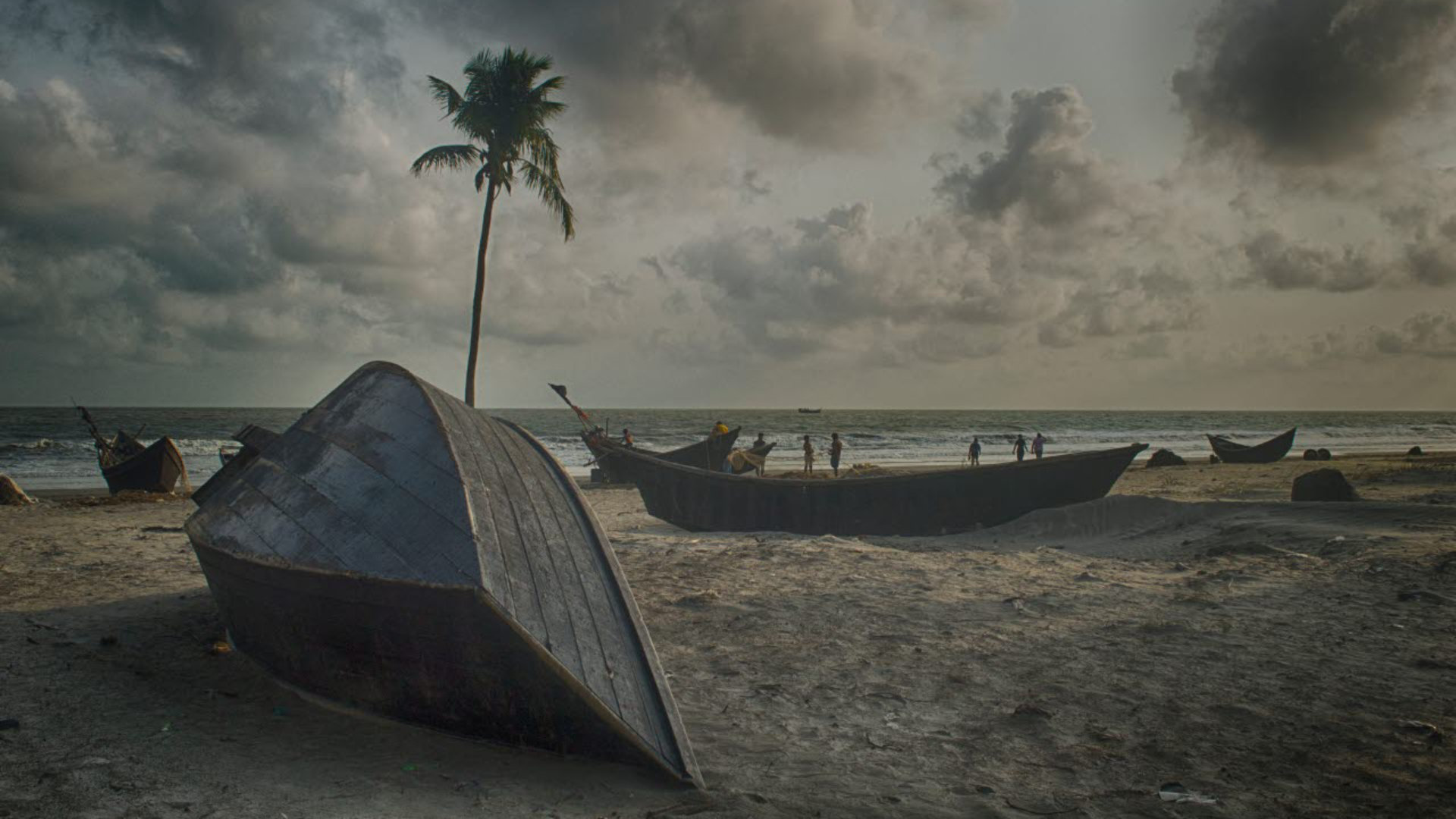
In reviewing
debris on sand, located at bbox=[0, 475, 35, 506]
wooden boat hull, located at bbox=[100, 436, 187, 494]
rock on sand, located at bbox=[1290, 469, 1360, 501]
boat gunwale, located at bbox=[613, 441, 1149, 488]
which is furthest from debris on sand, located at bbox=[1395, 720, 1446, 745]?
wooden boat hull, located at bbox=[100, 436, 187, 494]

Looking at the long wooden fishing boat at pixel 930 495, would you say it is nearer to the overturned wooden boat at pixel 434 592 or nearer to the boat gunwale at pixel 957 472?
the boat gunwale at pixel 957 472

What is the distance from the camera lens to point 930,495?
37.7 ft

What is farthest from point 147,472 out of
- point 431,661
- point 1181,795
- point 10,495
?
point 1181,795

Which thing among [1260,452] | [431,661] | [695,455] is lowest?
[695,455]

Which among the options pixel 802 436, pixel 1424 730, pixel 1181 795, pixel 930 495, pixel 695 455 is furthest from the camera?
pixel 802 436

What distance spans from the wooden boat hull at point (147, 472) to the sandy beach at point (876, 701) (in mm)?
12215

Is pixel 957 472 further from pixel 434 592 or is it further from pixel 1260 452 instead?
pixel 1260 452

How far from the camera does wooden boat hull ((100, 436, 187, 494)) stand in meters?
18.0

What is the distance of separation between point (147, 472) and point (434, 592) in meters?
20.1

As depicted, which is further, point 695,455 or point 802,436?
point 802,436

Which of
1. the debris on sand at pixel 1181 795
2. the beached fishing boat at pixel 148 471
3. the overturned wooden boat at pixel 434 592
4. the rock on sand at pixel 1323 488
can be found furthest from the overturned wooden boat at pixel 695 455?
the debris on sand at pixel 1181 795

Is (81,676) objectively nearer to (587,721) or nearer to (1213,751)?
(587,721)

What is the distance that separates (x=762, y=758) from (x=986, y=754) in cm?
104

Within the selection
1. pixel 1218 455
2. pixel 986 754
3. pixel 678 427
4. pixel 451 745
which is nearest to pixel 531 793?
pixel 451 745
